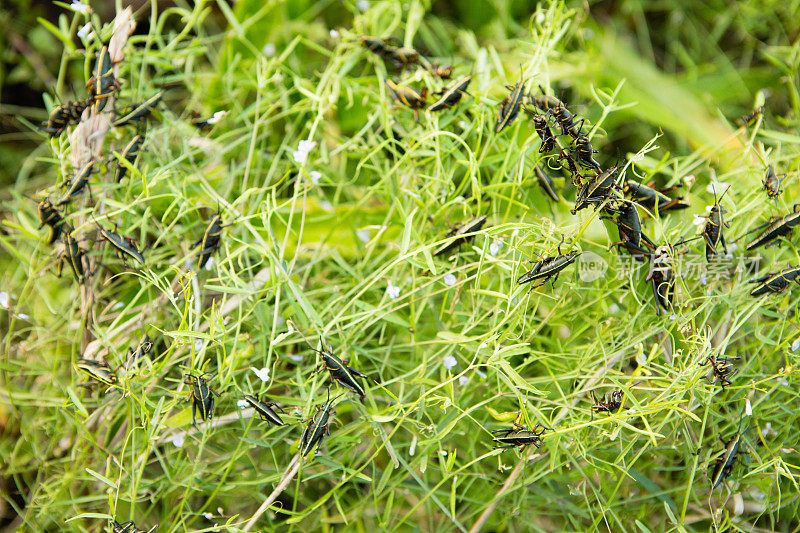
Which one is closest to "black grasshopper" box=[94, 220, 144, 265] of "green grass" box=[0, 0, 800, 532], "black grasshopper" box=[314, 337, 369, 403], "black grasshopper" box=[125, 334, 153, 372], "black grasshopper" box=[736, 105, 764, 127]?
"green grass" box=[0, 0, 800, 532]

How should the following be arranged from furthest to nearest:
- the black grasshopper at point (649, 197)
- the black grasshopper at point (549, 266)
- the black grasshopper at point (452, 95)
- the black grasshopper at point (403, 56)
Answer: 1. the black grasshopper at point (403, 56)
2. the black grasshopper at point (452, 95)
3. the black grasshopper at point (649, 197)
4. the black grasshopper at point (549, 266)

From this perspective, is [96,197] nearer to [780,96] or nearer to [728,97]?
[728,97]

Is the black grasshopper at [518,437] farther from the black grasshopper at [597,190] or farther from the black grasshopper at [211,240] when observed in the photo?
the black grasshopper at [211,240]

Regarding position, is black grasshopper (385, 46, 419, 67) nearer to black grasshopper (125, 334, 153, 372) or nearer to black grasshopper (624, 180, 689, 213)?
black grasshopper (624, 180, 689, 213)

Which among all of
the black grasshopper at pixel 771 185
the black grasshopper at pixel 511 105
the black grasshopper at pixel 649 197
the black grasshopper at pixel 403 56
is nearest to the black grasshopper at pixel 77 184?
the black grasshopper at pixel 403 56

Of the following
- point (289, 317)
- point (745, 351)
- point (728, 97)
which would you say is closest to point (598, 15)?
point (728, 97)
